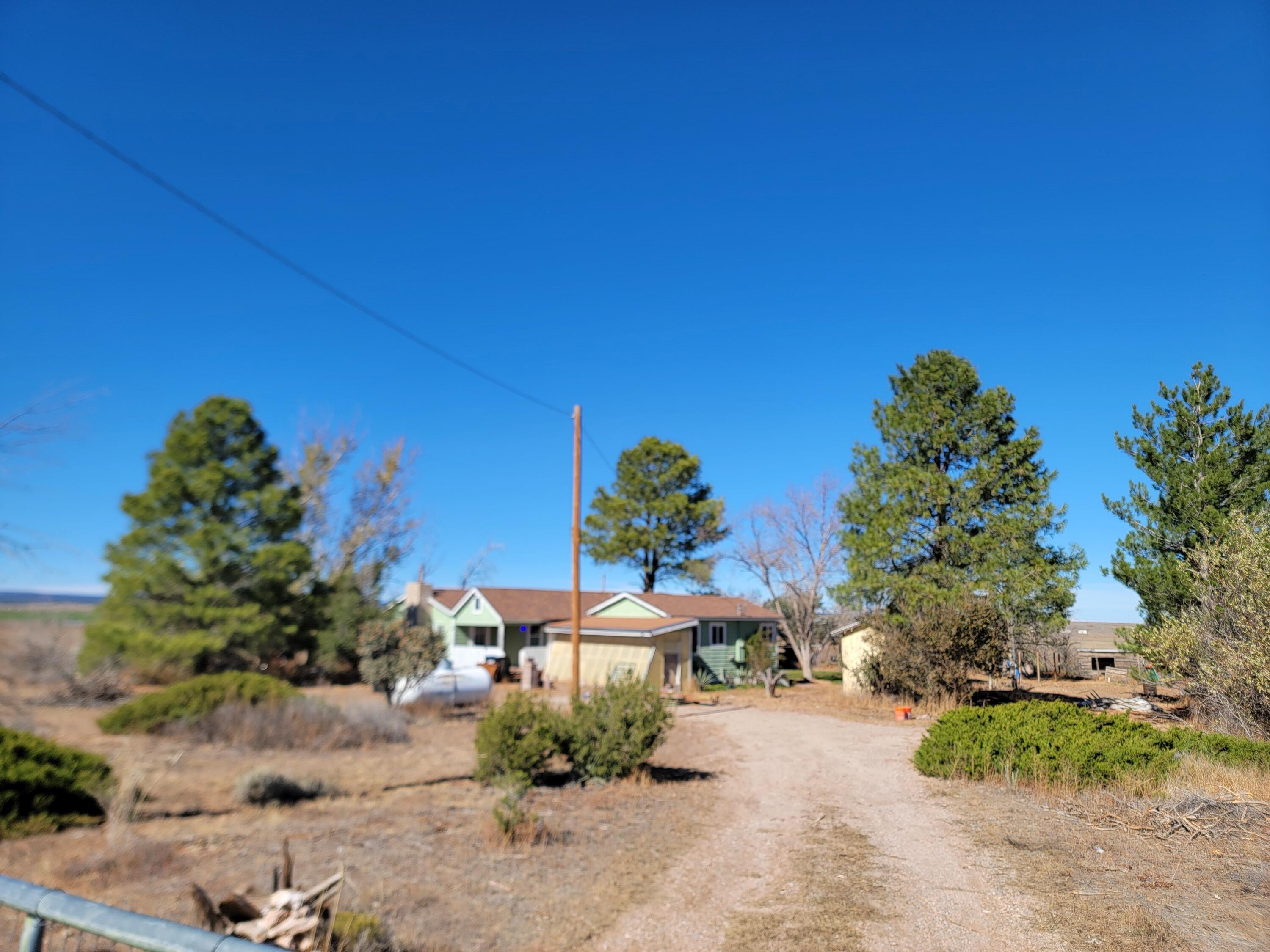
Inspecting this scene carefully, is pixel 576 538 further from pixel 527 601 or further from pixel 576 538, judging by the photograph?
pixel 527 601

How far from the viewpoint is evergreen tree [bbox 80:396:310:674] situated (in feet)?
66.0

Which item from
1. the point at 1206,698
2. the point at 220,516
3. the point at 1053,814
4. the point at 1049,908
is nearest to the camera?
the point at 1049,908

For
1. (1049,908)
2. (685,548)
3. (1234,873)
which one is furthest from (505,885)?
(685,548)

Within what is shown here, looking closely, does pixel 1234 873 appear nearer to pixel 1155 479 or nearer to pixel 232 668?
pixel 1155 479

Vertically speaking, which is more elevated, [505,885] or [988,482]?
[988,482]

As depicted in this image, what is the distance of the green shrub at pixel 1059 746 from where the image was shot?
33.7ft

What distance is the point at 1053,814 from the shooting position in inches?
382

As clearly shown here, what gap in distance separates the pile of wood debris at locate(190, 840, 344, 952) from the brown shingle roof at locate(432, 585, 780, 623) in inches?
1047

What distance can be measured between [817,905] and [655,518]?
34627 millimetres

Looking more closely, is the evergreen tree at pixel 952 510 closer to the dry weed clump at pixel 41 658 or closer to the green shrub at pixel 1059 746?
the green shrub at pixel 1059 746

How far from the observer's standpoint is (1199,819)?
8.32m

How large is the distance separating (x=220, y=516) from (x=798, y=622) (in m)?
25.2

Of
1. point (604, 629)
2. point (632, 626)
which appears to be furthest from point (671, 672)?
point (604, 629)

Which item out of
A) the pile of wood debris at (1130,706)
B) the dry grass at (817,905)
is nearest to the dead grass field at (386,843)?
the dry grass at (817,905)
